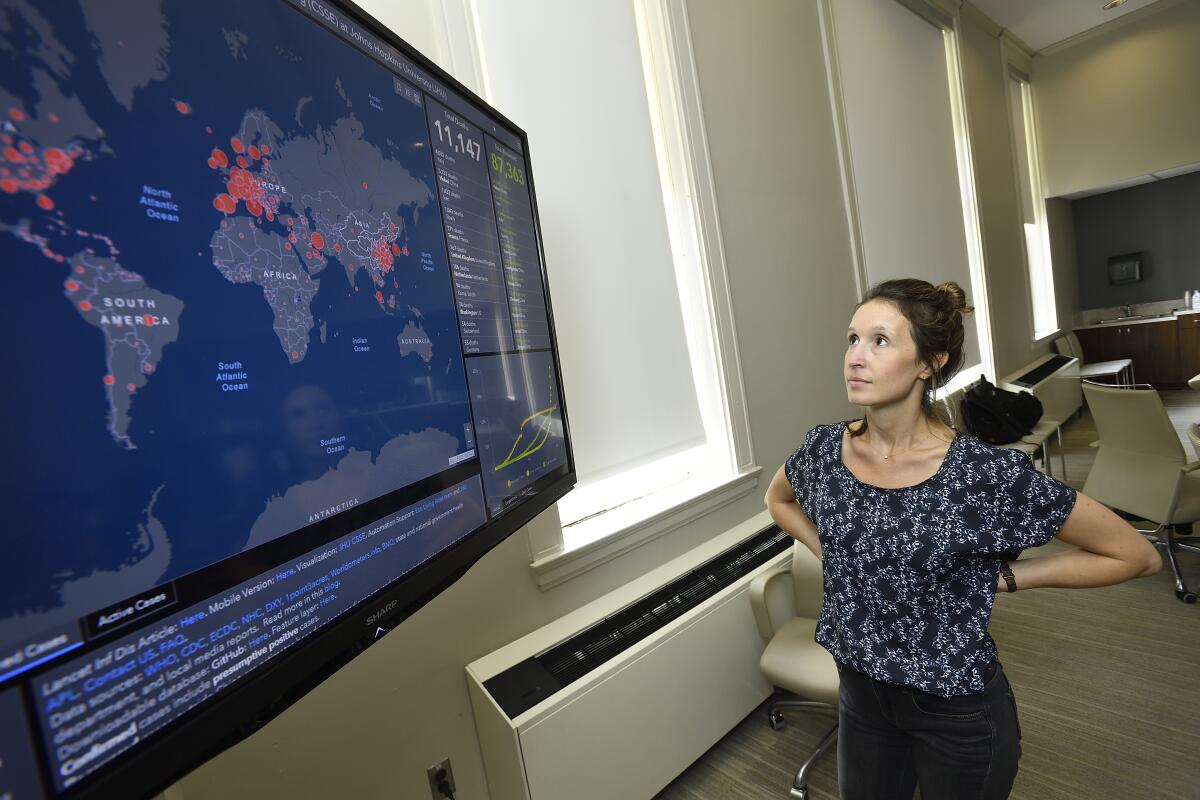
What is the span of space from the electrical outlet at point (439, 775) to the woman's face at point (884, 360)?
1.57 meters

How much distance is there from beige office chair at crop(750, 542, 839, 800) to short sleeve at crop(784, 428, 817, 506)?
0.81m

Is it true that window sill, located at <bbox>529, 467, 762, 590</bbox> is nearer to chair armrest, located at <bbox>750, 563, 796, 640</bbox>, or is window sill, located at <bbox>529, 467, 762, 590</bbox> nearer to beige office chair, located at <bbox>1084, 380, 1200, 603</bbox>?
chair armrest, located at <bbox>750, 563, 796, 640</bbox>

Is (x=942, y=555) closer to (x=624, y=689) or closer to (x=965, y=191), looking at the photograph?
(x=624, y=689)

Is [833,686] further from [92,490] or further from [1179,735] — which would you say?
[92,490]

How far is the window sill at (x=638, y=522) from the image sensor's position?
2.03m

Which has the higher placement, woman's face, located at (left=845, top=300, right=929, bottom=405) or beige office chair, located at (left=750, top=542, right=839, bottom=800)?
woman's face, located at (left=845, top=300, right=929, bottom=405)

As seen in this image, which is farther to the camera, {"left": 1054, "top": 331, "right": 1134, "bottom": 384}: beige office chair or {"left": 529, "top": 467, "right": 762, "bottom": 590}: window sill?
{"left": 1054, "top": 331, "right": 1134, "bottom": 384}: beige office chair

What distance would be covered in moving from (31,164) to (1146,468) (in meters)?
4.20

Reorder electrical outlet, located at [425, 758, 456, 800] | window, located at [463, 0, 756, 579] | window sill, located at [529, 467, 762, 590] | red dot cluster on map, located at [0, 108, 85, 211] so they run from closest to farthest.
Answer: red dot cluster on map, located at [0, 108, 85, 211], electrical outlet, located at [425, 758, 456, 800], window sill, located at [529, 467, 762, 590], window, located at [463, 0, 756, 579]

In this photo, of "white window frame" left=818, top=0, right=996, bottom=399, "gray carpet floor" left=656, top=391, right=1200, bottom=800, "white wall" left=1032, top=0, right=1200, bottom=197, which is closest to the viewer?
"gray carpet floor" left=656, top=391, right=1200, bottom=800

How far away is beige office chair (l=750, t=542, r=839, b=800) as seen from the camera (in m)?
1.93

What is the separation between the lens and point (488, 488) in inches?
50.6

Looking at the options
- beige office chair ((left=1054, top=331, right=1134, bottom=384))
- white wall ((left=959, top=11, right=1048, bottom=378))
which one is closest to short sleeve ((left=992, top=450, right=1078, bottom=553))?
white wall ((left=959, top=11, right=1048, bottom=378))

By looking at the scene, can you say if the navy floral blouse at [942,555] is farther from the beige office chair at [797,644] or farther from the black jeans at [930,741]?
the beige office chair at [797,644]
